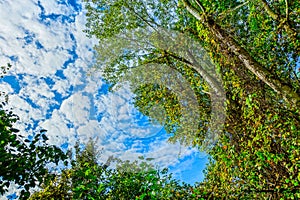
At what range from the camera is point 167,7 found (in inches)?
656

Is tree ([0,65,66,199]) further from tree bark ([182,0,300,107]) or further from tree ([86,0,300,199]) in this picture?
tree bark ([182,0,300,107])

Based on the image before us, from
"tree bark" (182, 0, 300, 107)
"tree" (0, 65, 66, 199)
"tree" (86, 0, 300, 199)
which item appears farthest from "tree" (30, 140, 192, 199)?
"tree bark" (182, 0, 300, 107)

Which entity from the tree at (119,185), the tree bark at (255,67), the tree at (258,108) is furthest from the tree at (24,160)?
the tree bark at (255,67)

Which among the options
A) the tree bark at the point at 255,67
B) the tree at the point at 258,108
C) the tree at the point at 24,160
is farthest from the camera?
the tree bark at the point at 255,67

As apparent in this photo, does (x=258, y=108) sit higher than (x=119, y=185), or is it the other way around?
(x=258, y=108)

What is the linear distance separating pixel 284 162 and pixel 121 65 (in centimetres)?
1267

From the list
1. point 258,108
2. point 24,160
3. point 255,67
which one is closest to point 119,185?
point 24,160

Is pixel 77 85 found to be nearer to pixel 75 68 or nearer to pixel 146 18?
pixel 75 68

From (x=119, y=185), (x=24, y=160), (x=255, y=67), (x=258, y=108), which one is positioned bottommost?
(x=24, y=160)

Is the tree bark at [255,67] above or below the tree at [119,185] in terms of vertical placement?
above

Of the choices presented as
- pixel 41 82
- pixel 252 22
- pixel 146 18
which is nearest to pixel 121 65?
pixel 146 18

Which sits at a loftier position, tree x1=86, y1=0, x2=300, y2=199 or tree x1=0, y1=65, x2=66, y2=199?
tree x1=86, y1=0, x2=300, y2=199

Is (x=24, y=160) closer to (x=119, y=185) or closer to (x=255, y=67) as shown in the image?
(x=119, y=185)

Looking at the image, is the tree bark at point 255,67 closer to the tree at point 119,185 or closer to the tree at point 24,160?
the tree at point 119,185
